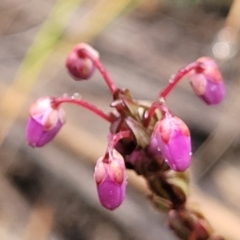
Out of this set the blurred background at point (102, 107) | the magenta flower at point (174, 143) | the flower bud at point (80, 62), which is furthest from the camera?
the blurred background at point (102, 107)

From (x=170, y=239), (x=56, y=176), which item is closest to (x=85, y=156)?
(x=56, y=176)

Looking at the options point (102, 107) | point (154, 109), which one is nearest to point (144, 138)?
point (154, 109)

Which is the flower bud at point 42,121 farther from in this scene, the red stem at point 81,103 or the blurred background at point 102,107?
the blurred background at point 102,107

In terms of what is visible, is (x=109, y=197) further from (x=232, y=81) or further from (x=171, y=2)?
(x=171, y=2)

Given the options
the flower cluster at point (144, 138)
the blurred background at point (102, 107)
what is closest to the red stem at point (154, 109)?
the flower cluster at point (144, 138)

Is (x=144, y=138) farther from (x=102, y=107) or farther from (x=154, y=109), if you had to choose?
(x=102, y=107)

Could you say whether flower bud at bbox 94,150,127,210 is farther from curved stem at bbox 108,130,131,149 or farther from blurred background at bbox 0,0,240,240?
blurred background at bbox 0,0,240,240

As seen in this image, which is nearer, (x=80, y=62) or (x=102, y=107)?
(x=80, y=62)

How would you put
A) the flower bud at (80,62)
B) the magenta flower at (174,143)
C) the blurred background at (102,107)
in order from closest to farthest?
the magenta flower at (174,143)
the flower bud at (80,62)
the blurred background at (102,107)
